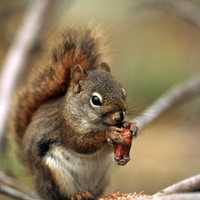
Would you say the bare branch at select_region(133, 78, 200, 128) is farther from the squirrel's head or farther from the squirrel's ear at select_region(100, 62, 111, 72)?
the squirrel's ear at select_region(100, 62, 111, 72)

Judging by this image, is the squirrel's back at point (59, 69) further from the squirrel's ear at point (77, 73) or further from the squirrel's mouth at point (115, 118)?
the squirrel's mouth at point (115, 118)

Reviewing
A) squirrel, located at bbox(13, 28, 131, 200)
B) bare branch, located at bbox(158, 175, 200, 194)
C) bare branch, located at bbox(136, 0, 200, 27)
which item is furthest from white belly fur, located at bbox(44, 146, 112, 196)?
bare branch, located at bbox(136, 0, 200, 27)

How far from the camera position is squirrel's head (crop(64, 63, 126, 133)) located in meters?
2.59

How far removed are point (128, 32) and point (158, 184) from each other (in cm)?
263

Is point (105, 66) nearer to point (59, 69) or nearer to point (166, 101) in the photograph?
point (59, 69)

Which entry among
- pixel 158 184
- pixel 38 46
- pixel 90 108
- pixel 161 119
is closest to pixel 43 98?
pixel 90 108

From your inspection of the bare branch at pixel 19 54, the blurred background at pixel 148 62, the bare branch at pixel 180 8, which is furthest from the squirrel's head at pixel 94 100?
the bare branch at pixel 180 8

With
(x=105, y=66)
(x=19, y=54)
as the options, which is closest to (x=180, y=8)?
(x=19, y=54)

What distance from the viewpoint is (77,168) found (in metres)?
2.75

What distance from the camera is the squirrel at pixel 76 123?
2.68 metres

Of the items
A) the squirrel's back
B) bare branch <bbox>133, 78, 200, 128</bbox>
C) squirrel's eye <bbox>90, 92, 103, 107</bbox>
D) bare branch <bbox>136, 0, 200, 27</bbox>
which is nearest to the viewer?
squirrel's eye <bbox>90, 92, 103, 107</bbox>

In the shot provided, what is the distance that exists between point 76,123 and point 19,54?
1084 millimetres

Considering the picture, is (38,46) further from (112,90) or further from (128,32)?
(128,32)

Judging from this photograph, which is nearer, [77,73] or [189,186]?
[189,186]
